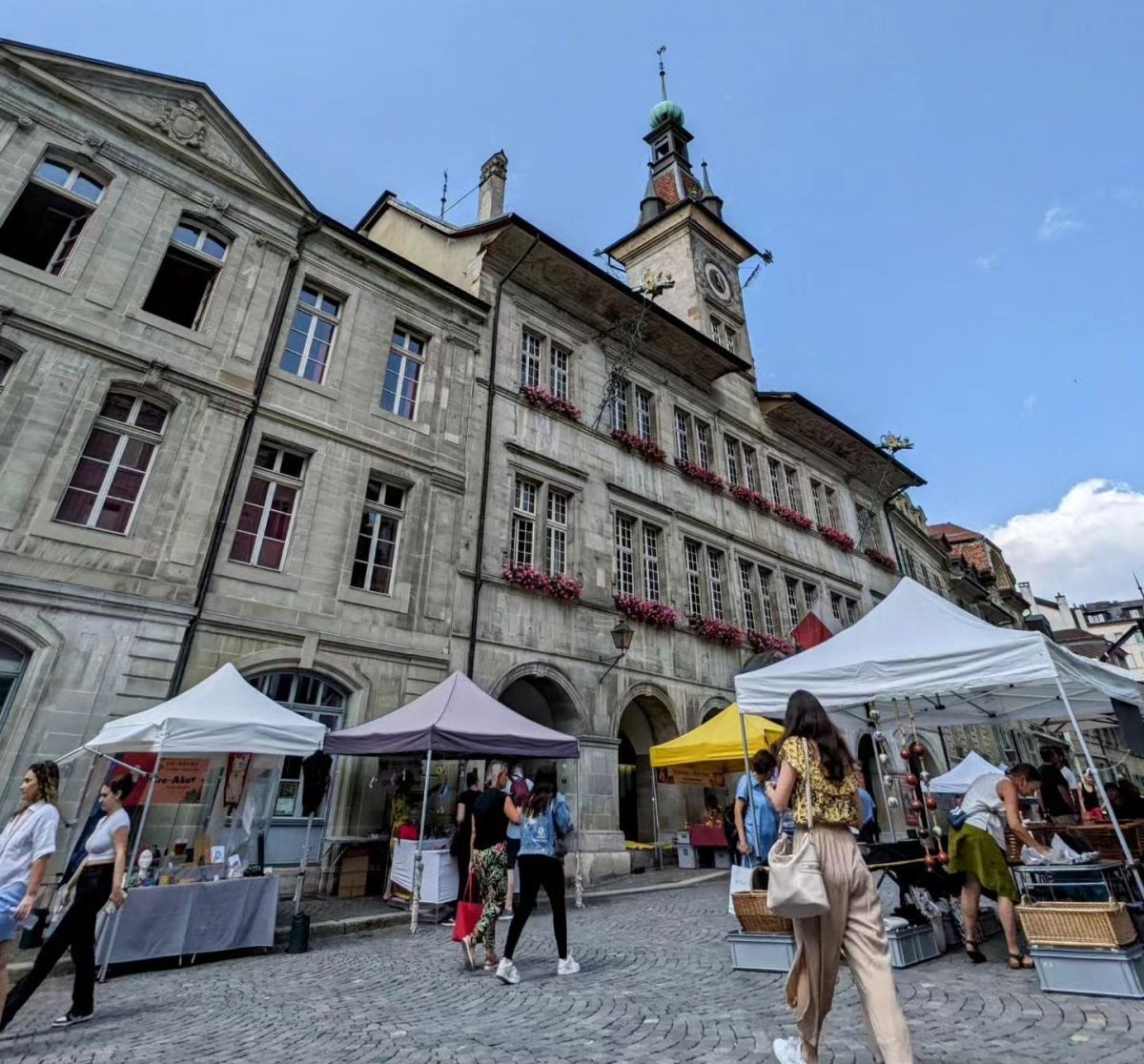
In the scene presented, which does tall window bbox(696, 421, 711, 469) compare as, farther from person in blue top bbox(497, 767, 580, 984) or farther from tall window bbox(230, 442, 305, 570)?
person in blue top bbox(497, 767, 580, 984)

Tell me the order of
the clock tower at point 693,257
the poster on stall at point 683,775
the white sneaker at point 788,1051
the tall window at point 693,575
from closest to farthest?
the white sneaker at point 788,1051
the poster on stall at point 683,775
the tall window at point 693,575
the clock tower at point 693,257

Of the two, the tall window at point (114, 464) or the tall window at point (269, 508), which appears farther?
the tall window at point (269, 508)

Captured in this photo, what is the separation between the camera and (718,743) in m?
11.5

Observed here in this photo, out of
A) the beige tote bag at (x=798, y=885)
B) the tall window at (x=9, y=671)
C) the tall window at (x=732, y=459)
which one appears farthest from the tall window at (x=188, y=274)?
the tall window at (x=732, y=459)

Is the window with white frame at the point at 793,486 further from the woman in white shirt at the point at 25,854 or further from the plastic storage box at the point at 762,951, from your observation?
the woman in white shirt at the point at 25,854

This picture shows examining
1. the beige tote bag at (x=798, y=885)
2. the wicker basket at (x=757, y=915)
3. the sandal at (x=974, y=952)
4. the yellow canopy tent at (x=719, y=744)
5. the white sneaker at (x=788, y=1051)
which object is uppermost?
the yellow canopy tent at (x=719, y=744)

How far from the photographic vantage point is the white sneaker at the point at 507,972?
5.31m

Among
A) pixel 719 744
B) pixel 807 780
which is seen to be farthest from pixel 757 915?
pixel 719 744

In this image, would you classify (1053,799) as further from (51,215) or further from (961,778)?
(51,215)

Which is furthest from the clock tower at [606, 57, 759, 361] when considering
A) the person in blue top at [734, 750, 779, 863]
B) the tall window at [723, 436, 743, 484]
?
the person in blue top at [734, 750, 779, 863]

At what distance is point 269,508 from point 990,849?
1061cm

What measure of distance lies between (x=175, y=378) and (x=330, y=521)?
10.7 ft

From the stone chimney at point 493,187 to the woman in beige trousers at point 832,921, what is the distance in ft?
57.6

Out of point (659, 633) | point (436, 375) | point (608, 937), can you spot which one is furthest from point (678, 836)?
point (436, 375)
